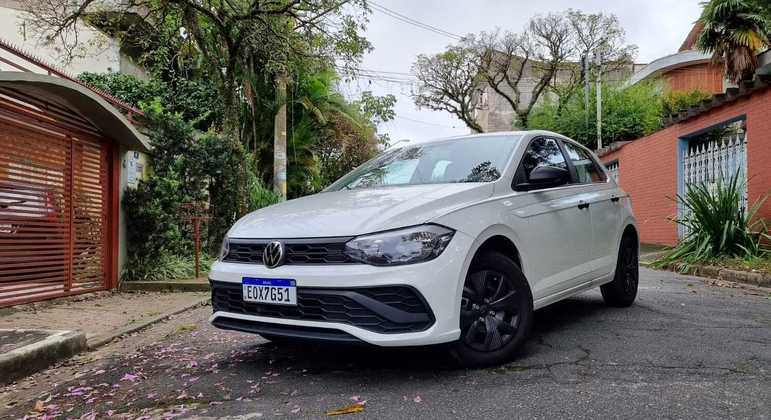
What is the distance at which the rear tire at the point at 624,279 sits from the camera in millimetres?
5180

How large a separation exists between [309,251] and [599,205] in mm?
2834

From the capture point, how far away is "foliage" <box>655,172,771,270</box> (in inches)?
329

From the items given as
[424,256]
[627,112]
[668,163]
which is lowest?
[424,256]

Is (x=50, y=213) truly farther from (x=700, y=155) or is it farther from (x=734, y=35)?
(x=734, y=35)

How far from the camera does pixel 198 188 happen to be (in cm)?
888

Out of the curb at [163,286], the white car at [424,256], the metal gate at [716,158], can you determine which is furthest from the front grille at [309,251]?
the metal gate at [716,158]

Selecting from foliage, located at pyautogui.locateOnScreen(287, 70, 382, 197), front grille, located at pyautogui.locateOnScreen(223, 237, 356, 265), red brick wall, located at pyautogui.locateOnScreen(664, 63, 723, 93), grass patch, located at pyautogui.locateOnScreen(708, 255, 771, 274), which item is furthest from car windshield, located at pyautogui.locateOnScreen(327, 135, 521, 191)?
red brick wall, located at pyautogui.locateOnScreen(664, 63, 723, 93)

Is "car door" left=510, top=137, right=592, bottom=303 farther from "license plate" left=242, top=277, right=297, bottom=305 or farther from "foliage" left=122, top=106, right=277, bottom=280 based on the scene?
"foliage" left=122, top=106, right=277, bottom=280

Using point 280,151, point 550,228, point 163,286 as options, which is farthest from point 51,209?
→ point 280,151

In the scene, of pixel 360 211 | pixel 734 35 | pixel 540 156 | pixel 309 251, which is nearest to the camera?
pixel 309 251

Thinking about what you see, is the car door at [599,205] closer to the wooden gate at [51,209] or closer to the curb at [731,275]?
the curb at [731,275]

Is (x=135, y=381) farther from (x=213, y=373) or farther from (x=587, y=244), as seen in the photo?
(x=587, y=244)

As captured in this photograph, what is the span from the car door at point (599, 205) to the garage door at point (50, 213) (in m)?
5.65

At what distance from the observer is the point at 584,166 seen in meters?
5.04
